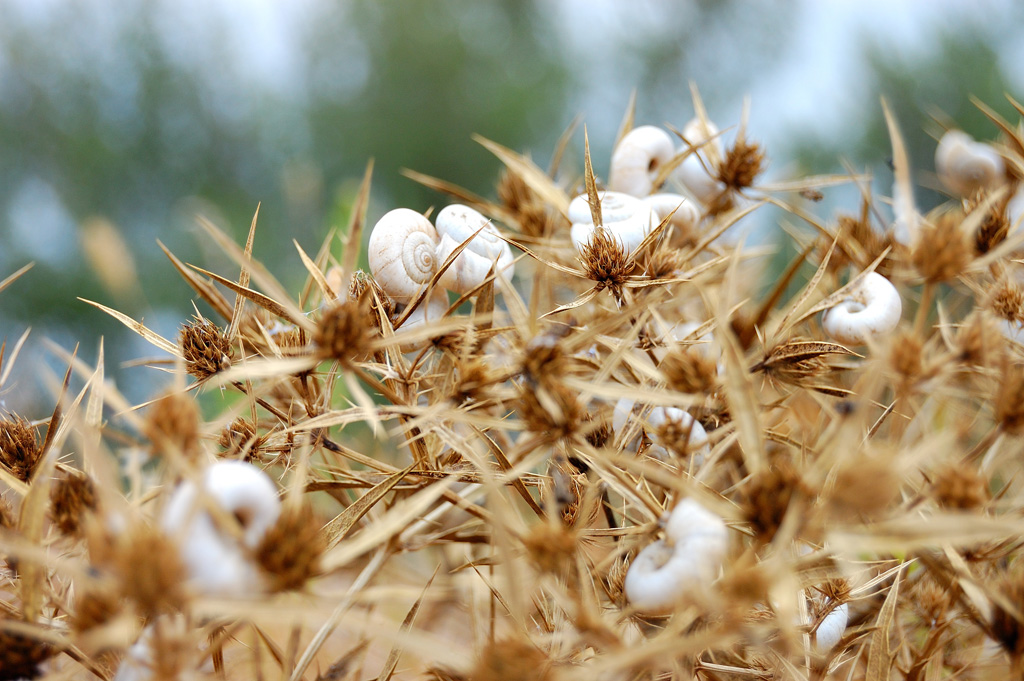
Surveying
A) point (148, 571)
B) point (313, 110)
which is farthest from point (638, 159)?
point (313, 110)

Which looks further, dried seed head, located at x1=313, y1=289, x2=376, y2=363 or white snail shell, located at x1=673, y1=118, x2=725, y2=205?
white snail shell, located at x1=673, y1=118, x2=725, y2=205

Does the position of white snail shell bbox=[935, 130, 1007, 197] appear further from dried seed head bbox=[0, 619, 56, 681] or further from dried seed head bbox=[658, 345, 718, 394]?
dried seed head bbox=[0, 619, 56, 681]

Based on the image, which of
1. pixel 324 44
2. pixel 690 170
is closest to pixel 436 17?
pixel 324 44

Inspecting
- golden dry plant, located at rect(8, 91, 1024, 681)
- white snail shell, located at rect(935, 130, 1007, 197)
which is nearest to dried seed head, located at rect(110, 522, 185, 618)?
golden dry plant, located at rect(8, 91, 1024, 681)

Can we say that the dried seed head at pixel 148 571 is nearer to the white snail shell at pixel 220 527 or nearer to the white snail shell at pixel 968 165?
the white snail shell at pixel 220 527

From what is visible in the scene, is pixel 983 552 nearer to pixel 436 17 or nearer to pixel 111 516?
pixel 111 516

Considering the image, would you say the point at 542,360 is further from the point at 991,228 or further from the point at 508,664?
the point at 991,228
